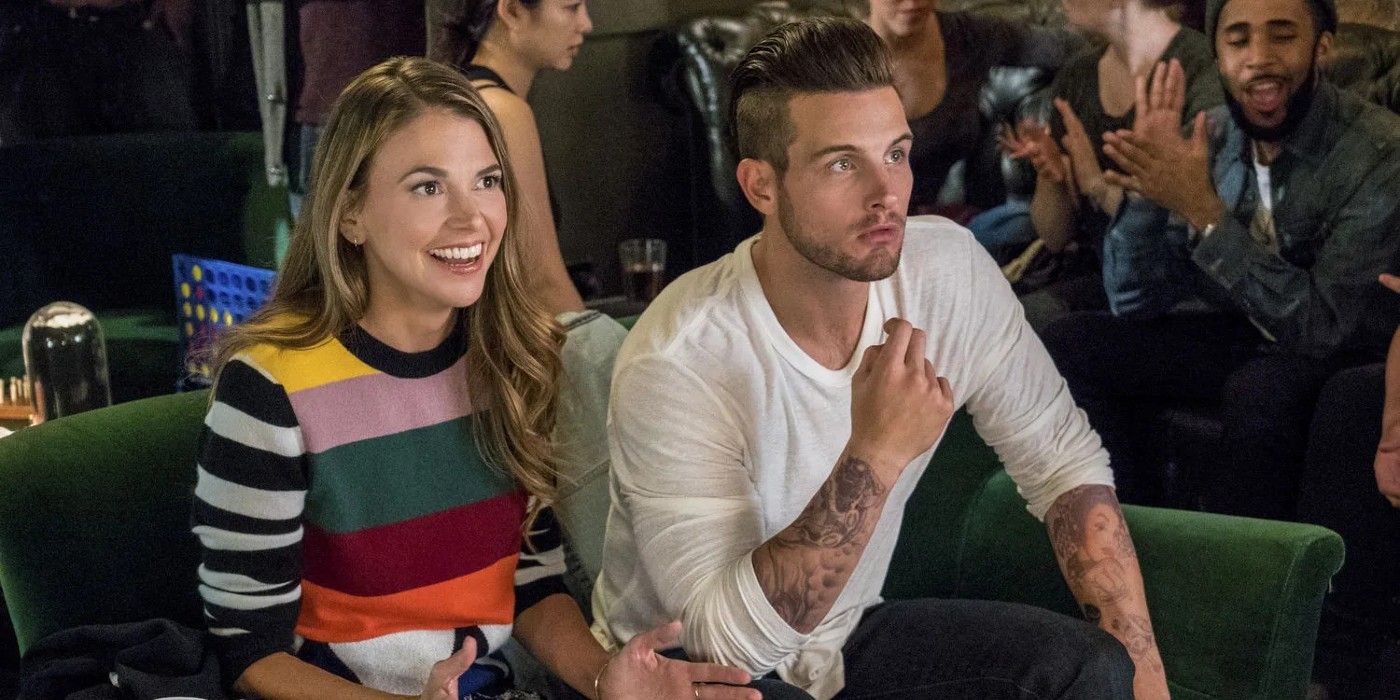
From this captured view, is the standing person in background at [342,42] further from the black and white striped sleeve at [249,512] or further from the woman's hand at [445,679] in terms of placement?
the woman's hand at [445,679]

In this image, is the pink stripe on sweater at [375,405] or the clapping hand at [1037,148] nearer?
the pink stripe on sweater at [375,405]

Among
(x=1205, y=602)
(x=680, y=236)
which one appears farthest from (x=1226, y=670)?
(x=680, y=236)

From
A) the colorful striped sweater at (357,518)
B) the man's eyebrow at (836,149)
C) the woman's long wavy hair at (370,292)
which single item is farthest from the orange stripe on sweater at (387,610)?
the man's eyebrow at (836,149)

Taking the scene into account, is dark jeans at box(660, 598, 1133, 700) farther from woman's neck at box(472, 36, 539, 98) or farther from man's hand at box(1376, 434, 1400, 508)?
woman's neck at box(472, 36, 539, 98)

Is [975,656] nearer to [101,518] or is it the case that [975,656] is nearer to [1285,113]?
[101,518]

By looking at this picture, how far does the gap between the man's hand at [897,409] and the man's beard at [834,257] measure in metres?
0.11

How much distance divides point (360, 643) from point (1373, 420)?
1755 millimetres

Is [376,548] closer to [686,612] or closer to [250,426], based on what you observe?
[250,426]

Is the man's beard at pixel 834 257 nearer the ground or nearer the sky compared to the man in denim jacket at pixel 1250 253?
nearer the sky

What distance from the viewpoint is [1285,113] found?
8.43 ft

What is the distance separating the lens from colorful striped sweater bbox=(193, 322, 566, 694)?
1449 millimetres

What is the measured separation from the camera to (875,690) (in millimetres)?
1715

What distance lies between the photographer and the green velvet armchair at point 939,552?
1.56m

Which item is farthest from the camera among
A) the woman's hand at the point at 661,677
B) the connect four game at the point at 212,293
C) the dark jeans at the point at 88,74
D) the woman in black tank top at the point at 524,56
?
the dark jeans at the point at 88,74
